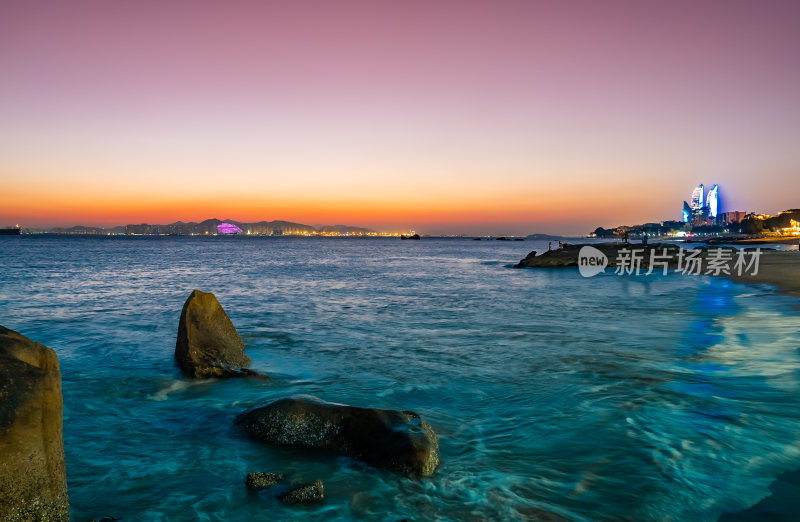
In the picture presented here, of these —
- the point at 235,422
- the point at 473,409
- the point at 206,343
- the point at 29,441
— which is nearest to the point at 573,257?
the point at 473,409

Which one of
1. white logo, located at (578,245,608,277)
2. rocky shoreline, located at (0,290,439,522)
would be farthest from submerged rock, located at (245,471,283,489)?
white logo, located at (578,245,608,277)

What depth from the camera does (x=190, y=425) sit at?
8.34 metres

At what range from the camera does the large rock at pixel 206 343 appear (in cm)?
1115

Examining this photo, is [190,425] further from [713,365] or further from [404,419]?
[713,365]

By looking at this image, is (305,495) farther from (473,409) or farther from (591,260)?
(591,260)

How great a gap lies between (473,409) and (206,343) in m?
6.92

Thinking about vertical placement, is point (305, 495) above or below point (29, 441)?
below

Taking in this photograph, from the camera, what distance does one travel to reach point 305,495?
5.55 meters

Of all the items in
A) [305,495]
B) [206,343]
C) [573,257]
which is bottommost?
[305,495]

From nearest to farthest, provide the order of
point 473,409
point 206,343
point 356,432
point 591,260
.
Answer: point 356,432, point 473,409, point 206,343, point 591,260

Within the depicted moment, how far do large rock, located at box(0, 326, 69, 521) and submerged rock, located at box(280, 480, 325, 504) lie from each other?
225 cm

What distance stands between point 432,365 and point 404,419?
5763 millimetres

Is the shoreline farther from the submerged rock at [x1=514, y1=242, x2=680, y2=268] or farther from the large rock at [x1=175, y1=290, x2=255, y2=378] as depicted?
the large rock at [x1=175, y1=290, x2=255, y2=378]

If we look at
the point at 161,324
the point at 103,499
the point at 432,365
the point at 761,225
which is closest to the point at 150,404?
the point at 103,499
